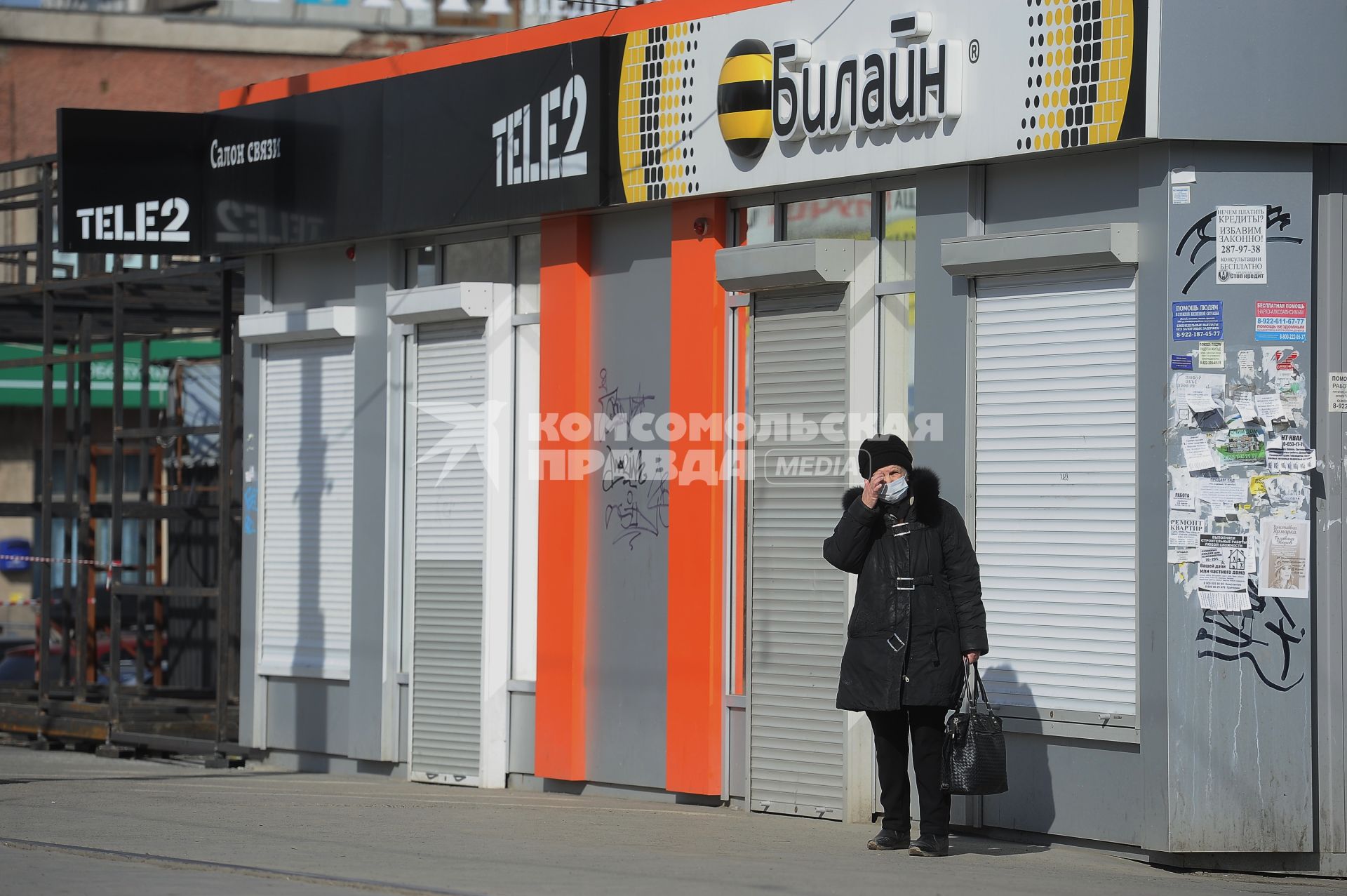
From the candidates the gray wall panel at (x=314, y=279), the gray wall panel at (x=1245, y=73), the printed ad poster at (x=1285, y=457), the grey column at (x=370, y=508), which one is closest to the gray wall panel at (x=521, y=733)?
the grey column at (x=370, y=508)

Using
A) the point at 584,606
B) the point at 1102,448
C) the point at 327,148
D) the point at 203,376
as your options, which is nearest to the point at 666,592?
the point at 584,606

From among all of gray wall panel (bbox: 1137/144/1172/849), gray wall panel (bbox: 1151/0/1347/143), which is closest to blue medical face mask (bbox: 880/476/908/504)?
gray wall panel (bbox: 1137/144/1172/849)

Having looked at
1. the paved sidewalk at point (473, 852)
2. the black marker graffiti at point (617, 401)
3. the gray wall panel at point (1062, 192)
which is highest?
the gray wall panel at point (1062, 192)

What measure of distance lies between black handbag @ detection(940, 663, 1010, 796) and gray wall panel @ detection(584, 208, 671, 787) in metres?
3.02

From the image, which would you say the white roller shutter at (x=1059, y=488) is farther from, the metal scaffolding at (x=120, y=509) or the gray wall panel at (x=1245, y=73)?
the metal scaffolding at (x=120, y=509)

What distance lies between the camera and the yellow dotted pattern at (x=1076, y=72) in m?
8.64

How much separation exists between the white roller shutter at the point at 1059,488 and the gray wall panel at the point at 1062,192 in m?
0.28

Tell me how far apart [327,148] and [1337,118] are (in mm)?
7095

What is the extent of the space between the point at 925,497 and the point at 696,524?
2.50 meters

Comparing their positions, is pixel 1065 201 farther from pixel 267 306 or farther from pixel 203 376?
pixel 203 376

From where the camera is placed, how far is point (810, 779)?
10133mm

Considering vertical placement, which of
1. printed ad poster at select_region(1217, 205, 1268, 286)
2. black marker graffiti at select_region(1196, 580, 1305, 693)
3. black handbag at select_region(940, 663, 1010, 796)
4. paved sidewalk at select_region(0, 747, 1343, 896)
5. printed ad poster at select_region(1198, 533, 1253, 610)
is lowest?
paved sidewalk at select_region(0, 747, 1343, 896)

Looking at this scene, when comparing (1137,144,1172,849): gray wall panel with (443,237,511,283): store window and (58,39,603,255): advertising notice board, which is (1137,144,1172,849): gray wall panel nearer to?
(58,39,603,255): advertising notice board

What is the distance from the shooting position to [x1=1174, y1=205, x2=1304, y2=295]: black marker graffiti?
28.3ft
